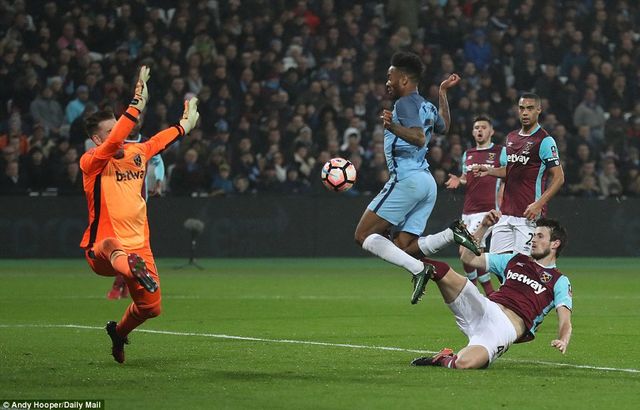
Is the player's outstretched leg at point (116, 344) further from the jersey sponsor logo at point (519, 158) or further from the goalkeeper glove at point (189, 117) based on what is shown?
the jersey sponsor logo at point (519, 158)

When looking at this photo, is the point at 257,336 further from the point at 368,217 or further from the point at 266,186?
the point at 266,186

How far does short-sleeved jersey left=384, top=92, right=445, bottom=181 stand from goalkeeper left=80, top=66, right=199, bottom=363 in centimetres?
184

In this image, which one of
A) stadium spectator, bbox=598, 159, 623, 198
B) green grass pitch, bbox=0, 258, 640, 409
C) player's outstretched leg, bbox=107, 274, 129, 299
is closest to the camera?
green grass pitch, bbox=0, 258, 640, 409

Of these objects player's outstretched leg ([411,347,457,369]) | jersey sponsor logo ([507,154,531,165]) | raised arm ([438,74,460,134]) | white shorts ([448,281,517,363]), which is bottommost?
player's outstretched leg ([411,347,457,369])

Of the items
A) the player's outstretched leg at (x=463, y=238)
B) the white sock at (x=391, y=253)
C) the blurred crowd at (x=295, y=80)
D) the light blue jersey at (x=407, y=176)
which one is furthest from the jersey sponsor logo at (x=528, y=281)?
the blurred crowd at (x=295, y=80)

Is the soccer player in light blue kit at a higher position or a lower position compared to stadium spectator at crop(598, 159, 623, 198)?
higher

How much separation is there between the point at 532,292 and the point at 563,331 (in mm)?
665

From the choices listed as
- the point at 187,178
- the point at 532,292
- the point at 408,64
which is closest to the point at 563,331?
the point at 532,292

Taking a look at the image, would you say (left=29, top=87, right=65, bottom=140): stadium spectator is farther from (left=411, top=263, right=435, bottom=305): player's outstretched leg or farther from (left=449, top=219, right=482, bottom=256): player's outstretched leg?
(left=411, top=263, right=435, bottom=305): player's outstretched leg

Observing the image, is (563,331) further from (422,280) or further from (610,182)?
(610,182)

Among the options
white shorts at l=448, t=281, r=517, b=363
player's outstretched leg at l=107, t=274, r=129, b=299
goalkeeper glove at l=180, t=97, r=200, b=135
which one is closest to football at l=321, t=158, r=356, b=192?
goalkeeper glove at l=180, t=97, r=200, b=135

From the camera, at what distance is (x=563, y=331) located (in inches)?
330

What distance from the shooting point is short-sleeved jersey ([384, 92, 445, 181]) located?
9.97m

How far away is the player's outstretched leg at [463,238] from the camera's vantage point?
377 inches
